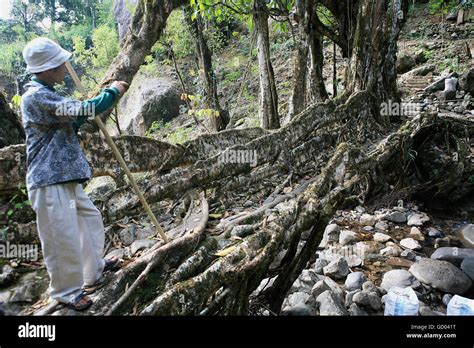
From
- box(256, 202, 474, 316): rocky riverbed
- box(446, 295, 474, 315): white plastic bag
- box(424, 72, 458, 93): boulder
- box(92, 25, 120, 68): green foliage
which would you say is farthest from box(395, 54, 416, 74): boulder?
box(446, 295, 474, 315): white plastic bag

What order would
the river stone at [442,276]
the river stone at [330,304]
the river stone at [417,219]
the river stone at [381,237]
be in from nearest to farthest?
1. the river stone at [330,304]
2. the river stone at [442,276]
3. the river stone at [381,237]
4. the river stone at [417,219]

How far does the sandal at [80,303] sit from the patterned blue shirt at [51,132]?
75 cm

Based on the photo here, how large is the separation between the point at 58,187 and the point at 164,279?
0.95 m

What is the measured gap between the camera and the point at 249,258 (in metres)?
2.62

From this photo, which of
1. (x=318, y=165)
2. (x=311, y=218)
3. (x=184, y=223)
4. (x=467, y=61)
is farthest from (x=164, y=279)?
(x=467, y=61)

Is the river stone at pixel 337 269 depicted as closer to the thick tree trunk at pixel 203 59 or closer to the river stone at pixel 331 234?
the river stone at pixel 331 234

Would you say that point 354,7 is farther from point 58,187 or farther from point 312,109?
point 58,187

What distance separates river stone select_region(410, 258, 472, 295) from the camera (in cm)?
423

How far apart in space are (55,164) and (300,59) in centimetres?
583

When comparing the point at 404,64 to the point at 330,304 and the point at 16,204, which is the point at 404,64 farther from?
the point at 16,204

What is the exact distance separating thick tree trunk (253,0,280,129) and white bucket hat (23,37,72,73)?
584 centimetres
